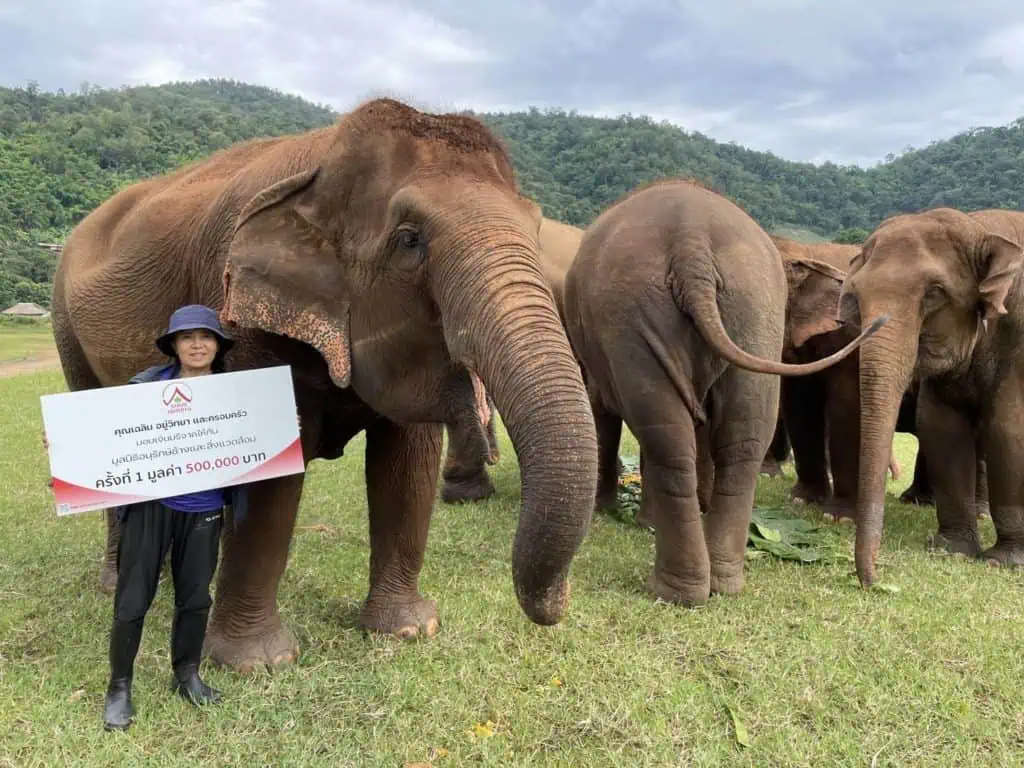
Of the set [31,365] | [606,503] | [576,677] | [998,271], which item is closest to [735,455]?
[576,677]

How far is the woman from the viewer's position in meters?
2.66

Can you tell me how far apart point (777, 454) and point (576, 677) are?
6.22 meters

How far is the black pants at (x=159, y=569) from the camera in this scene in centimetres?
265

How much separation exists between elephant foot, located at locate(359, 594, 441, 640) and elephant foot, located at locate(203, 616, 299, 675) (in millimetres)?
422

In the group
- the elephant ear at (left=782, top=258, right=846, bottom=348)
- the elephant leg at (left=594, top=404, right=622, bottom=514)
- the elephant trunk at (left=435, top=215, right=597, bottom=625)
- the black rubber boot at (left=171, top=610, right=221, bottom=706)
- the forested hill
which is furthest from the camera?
the forested hill

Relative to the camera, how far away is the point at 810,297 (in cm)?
627

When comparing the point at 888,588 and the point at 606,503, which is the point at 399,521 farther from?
the point at 606,503

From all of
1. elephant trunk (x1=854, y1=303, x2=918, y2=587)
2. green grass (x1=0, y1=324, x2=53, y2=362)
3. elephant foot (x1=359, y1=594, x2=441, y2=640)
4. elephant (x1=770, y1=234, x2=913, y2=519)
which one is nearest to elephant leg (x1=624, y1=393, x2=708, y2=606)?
elephant trunk (x1=854, y1=303, x2=918, y2=587)

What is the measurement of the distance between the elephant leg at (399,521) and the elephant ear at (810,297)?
3.77 meters

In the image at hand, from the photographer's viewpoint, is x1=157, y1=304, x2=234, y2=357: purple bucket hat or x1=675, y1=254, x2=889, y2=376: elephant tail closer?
x1=157, y1=304, x2=234, y2=357: purple bucket hat

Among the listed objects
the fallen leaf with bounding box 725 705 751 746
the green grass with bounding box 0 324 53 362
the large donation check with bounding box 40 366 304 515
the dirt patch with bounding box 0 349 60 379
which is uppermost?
the large donation check with bounding box 40 366 304 515

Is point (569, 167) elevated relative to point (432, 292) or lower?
elevated

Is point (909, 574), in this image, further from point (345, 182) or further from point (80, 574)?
point (80, 574)

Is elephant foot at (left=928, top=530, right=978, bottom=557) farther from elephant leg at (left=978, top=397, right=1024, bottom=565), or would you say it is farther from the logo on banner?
the logo on banner
